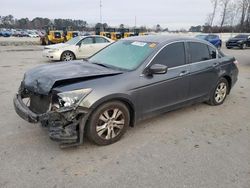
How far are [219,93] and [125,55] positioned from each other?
8.23 feet

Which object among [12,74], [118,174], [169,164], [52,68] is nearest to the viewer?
[118,174]

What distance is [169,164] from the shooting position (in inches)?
124

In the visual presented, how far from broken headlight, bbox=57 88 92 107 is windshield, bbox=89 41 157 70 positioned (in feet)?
3.28

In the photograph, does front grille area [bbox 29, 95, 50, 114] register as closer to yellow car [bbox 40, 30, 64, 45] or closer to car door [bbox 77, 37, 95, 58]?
Result: car door [bbox 77, 37, 95, 58]

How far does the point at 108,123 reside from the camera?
3.54 meters

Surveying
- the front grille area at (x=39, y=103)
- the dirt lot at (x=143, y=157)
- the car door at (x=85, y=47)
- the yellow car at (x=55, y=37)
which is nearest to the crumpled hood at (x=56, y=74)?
the front grille area at (x=39, y=103)

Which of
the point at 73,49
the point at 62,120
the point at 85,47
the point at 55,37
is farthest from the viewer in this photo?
the point at 55,37

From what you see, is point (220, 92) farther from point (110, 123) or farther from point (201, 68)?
point (110, 123)

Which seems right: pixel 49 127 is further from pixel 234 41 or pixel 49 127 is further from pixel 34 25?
pixel 34 25

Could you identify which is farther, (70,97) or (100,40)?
(100,40)

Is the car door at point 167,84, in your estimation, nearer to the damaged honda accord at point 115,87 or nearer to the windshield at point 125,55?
the damaged honda accord at point 115,87

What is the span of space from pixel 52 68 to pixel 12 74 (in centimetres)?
565

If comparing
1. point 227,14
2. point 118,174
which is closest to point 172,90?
point 118,174

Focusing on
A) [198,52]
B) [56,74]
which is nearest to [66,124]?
[56,74]
